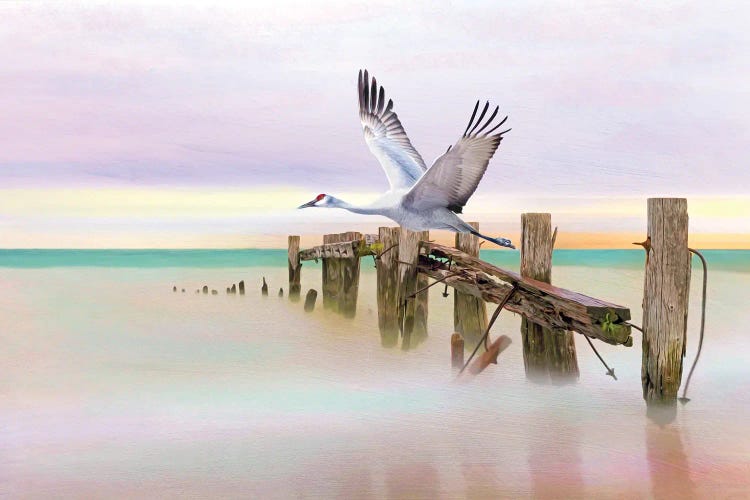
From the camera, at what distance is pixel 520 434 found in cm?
564

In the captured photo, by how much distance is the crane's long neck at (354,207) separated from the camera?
7.04m

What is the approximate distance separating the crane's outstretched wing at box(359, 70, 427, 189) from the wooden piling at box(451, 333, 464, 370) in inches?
62.9

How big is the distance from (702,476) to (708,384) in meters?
2.51

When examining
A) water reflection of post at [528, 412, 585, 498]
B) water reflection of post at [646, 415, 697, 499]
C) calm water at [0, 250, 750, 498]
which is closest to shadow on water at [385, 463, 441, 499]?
calm water at [0, 250, 750, 498]

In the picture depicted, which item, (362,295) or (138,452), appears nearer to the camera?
(138,452)

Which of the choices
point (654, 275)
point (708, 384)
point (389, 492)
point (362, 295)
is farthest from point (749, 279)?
point (389, 492)

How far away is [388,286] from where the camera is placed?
868 cm

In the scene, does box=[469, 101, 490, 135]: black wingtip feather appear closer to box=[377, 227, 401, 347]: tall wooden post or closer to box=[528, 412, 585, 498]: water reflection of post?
box=[528, 412, 585, 498]: water reflection of post

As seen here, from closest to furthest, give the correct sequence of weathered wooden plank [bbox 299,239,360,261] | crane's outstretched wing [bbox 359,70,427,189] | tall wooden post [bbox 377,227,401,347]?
1. crane's outstretched wing [bbox 359,70,427,189]
2. tall wooden post [bbox 377,227,401,347]
3. weathered wooden plank [bbox 299,239,360,261]

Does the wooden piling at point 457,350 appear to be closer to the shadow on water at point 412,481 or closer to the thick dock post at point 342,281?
the shadow on water at point 412,481

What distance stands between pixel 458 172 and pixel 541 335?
152 centimetres

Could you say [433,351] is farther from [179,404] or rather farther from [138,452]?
[138,452]

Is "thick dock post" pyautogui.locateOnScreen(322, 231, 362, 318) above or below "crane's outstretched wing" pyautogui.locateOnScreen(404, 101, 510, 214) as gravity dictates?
below

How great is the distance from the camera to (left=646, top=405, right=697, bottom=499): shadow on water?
15.2ft
